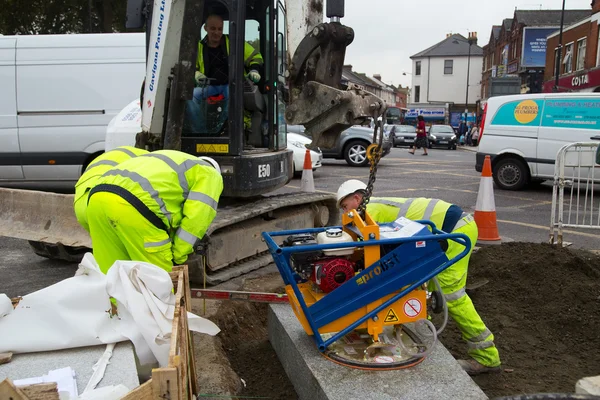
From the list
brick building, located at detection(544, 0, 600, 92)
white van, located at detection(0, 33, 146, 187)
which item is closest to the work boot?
white van, located at detection(0, 33, 146, 187)

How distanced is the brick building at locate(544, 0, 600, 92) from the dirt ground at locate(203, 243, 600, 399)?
81.8 ft

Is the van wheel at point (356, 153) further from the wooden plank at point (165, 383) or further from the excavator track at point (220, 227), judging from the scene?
the wooden plank at point (165, 383)

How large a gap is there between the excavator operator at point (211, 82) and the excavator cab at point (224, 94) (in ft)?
0.03

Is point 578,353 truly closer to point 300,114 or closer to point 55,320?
point 300,114

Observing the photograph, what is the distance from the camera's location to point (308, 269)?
11.3 ft

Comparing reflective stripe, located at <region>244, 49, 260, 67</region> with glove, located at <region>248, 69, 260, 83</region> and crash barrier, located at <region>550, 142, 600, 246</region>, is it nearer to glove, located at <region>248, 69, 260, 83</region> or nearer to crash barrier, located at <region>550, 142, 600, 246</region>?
glove, located at <region>248, 69, 260, 83</region>

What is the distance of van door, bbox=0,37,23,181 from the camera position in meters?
9.70

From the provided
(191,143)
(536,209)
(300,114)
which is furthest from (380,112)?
(536,209)

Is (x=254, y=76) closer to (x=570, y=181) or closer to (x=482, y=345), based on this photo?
(x=482, y=345)

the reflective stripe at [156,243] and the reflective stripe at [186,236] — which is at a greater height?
the reflective stripe at [186,236]

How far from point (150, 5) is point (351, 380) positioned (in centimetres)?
451

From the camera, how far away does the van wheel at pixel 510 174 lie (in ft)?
38.5

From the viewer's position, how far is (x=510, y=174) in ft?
39.0

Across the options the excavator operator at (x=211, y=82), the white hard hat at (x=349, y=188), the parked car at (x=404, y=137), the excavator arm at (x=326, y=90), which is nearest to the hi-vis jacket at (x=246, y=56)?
the excavator operator at (x=211, y=82)
